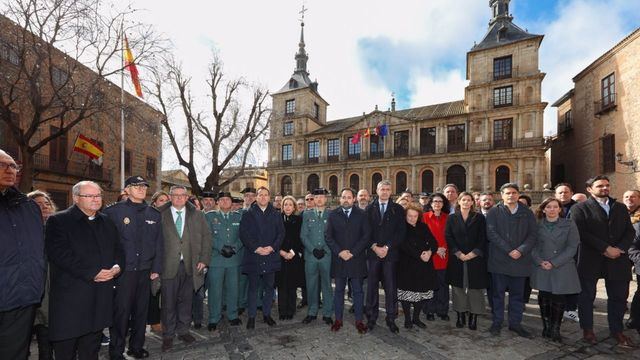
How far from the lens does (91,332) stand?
3455 mm

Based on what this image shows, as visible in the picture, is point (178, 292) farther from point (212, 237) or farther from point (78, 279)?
point (78, 279)

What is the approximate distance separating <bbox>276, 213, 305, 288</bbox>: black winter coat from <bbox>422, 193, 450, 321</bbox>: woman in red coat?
236 centimetres

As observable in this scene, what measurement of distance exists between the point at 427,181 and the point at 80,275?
34.4 m

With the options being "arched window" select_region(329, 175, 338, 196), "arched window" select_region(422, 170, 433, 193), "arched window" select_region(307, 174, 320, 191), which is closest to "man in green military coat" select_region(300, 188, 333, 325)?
"arched window" select_region(422, 170, 433, 193)

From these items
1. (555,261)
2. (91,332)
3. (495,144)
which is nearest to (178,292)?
(91,332)

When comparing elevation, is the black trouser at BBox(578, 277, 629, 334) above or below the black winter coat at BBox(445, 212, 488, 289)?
below

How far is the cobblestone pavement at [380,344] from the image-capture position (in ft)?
14.3

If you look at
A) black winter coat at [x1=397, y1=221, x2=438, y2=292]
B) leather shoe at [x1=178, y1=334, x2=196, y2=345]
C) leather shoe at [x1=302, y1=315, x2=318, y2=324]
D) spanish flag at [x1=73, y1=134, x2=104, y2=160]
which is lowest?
leather shoe at [x1=302, y1=315, x2=318, y2=324]

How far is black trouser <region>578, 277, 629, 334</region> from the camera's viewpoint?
475cm

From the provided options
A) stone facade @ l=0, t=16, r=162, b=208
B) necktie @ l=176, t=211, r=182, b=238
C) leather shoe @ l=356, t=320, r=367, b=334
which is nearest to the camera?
necktie @ l=176, t=211, r=182, b=238

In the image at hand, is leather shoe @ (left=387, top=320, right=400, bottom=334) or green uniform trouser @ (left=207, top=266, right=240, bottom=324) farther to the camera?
green uniform trouser @ (left=207, top=266, right=240, bottom=324)

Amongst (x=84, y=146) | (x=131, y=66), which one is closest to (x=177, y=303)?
(x=131, y=66)

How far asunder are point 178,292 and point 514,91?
115 ft

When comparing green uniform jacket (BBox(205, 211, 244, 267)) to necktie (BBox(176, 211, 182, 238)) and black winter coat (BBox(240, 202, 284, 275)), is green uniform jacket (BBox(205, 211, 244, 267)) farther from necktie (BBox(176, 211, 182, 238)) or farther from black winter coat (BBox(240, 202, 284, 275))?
necktie (BBox(176, 211, 182, 238))
